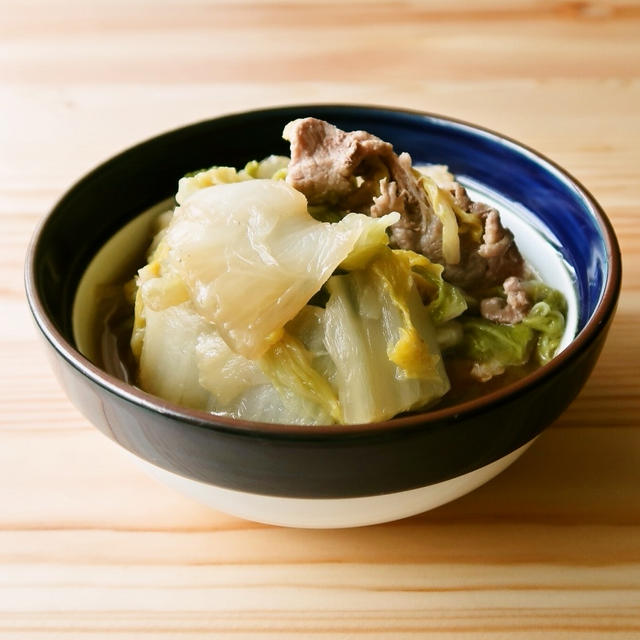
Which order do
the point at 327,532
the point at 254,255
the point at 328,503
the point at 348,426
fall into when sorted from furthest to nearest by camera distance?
1. the point at 327,532
2. the point at 254,255
3. the point at 328,503
4. the point at 348,426

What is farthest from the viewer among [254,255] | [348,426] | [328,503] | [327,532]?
[327,532]

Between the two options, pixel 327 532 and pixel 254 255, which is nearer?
pixel 254 255

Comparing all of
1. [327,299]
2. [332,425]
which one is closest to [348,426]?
[332,425]

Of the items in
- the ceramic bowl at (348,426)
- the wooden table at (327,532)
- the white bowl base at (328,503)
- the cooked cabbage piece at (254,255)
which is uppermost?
the cooked cabbage piece at (254,255)

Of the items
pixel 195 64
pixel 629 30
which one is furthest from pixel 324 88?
pixel 629 30

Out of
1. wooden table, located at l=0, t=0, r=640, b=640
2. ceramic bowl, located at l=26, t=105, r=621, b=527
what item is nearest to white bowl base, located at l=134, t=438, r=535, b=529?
ceramic bowl, located at l=26, t=105, r=621, b=527

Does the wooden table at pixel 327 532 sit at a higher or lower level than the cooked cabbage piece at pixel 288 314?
lower

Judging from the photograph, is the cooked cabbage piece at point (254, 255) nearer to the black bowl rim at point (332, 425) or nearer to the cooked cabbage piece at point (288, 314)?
the cooked cabbage piece at point (288, 314)

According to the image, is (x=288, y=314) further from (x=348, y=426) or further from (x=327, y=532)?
(x=327, y=532)

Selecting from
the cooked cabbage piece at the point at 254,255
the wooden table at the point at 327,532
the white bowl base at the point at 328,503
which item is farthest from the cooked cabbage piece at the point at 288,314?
the wooden table at the point at 327,532
